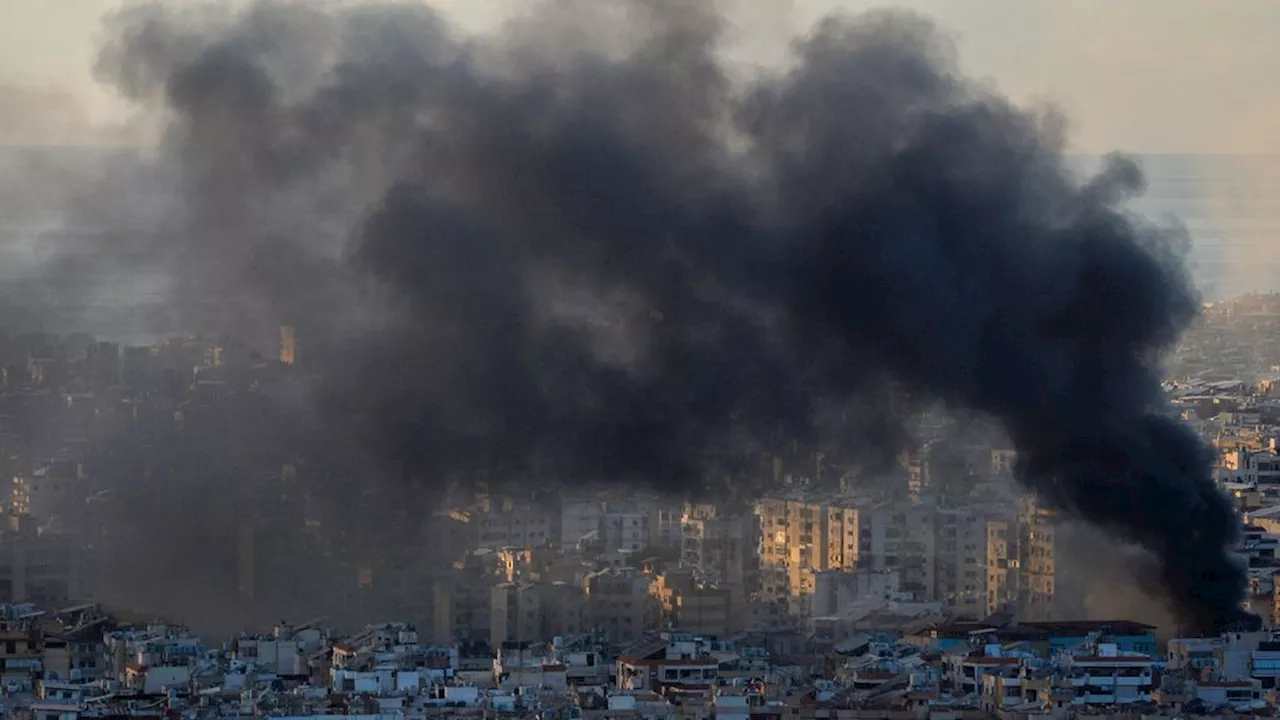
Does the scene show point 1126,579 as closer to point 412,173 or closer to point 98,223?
point 412,173

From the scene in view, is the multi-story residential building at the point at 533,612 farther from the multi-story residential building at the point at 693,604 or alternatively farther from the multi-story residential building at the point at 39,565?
the multi-story residential building at the point at 39,565

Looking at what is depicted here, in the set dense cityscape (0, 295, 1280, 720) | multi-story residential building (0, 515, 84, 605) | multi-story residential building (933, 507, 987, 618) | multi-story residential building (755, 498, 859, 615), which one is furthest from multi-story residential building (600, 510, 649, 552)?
multi-story residential building (0, 515, 84, 605)

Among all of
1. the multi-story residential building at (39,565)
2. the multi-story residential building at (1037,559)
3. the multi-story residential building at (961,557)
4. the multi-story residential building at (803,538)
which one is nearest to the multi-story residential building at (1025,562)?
the multi-story residential building at (1037,559)

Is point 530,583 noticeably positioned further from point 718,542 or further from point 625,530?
point 625,530

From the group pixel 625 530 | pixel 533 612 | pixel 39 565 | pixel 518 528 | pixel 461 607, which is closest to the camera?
pixel 533 612

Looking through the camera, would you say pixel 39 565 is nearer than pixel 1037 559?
No

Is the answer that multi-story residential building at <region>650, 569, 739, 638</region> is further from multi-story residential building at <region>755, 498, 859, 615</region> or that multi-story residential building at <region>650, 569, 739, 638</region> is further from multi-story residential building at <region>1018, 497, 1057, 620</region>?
multi-story residential building at <region>1018, 497, 1057, 620</region>

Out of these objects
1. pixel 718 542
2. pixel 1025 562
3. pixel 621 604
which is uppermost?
pixel 718 542

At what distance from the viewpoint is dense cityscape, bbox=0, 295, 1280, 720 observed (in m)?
28.4

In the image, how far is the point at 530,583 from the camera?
122ft

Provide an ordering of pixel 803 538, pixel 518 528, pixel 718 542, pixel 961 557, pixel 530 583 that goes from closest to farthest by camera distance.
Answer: pixel 530 583 < pixel 961 557 < pixel 518 528 < pixel 803 538 < pixel 718 542

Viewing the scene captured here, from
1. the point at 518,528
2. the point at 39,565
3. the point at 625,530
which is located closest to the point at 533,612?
the point at 518,528

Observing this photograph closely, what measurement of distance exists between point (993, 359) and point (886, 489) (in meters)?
5.68

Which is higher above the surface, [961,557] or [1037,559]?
[961,557]
